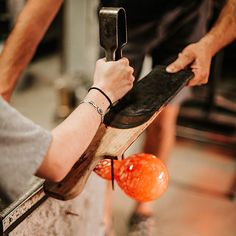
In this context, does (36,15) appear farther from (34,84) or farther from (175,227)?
(34,84)

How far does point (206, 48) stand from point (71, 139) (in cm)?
65

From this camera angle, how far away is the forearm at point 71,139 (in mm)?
810

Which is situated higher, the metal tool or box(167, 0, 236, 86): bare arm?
the metal tool

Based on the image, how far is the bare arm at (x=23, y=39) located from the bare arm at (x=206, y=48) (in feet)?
1.67

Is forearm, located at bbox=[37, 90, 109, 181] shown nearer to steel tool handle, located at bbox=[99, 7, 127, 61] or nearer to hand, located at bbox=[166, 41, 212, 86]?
steel tool handle, located at bbox=[99, 7, 127, 61]

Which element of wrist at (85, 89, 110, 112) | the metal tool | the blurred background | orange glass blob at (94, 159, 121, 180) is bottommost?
the blurred background

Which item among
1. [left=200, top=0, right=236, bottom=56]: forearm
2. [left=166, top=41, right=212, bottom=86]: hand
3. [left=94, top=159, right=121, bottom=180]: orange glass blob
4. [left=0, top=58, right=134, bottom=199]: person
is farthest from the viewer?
[left=200, top=0, right=236, bottom=56]: forearm

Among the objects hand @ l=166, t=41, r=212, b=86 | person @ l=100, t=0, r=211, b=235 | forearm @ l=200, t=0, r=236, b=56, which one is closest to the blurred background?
person @ l=100, t=0, r=211, b=235

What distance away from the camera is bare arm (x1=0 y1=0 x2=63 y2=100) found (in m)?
1.34

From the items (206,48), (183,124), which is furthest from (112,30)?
(183,124)

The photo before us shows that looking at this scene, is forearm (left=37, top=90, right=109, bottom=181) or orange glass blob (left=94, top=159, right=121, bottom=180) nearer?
forearm (left=37, top=90, right=109, bottom=181)

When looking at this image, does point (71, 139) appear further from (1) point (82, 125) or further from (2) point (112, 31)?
(2) point (112, 31)

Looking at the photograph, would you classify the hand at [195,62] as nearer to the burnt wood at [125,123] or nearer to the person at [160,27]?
the burnt wood at [125,123]

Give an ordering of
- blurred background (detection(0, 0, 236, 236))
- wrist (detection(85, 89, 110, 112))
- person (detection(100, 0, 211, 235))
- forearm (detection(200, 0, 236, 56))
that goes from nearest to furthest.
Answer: wrist (detection(85, 89, 110, 112))
forearm (detection(200, 0, 236, 56))
person (detection(100, 0, 211, 235))
blurred background (detection(0, 0, 236, 236))
